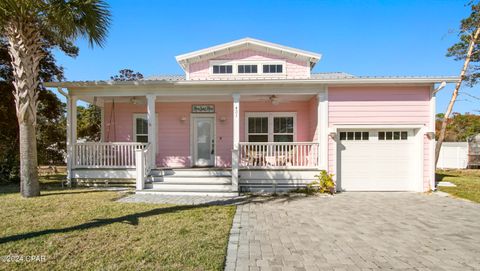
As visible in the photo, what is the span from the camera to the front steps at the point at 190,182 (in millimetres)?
7562

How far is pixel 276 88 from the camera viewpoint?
8195 mm

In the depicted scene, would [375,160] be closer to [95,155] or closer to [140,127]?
[140,127]

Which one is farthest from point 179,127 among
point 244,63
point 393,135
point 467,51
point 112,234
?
point 467,51

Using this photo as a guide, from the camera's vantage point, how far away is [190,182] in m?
7.82

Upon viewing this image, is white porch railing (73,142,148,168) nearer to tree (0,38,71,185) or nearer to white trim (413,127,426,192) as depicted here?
tree (0,38,71,185)

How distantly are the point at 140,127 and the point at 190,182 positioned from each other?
417 centimetres

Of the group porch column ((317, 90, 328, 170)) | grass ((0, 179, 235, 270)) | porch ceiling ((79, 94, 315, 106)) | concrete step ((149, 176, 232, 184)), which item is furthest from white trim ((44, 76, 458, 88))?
grass ((0, 179, 235, 270))

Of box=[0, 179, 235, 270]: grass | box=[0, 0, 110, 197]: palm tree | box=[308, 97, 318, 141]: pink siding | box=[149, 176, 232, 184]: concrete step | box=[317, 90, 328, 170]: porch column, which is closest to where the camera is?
box=[0, 179, 235, 270]: grass

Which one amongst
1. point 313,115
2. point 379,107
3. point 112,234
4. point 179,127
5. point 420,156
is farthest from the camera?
point 179,127

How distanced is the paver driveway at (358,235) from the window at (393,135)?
2201 millimetres

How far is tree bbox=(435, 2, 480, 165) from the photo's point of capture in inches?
503

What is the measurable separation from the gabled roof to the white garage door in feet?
13.1

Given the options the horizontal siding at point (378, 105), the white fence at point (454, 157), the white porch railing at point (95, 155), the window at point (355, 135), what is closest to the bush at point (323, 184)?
the window at point (355, 135)

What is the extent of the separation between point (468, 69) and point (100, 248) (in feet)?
59.9
